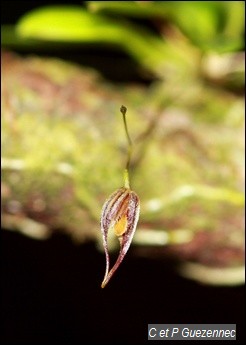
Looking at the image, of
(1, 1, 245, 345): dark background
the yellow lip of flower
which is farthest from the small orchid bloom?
(1, 1, 245, 345): dark background

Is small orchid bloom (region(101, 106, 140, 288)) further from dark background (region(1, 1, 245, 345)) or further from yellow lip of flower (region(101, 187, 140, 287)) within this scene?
dark background (region(1, 1, 245, 345))

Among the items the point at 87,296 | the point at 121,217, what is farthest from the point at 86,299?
the point at 121,217

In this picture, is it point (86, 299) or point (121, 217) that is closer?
point (121, 217)

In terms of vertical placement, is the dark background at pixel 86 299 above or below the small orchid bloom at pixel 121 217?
below

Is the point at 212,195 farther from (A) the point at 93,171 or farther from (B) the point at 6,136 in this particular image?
(B) the point at 6,136

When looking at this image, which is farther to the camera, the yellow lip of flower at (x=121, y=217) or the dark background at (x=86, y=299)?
the dark background at (x=86, y=299)

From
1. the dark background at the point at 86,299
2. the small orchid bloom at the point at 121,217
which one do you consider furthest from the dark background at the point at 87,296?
the small orchid bloom at the point at 121,217

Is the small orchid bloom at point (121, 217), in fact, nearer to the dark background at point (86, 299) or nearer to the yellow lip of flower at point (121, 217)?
the yellow lip of flower at point (121, 217)

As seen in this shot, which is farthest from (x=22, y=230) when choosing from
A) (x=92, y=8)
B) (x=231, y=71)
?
(x=231, y=71)

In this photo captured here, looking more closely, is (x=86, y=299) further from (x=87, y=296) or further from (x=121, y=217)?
(x=121, y=217)
